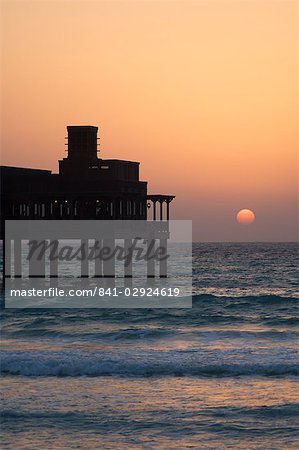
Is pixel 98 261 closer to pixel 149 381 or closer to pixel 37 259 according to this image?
pixel 37 259

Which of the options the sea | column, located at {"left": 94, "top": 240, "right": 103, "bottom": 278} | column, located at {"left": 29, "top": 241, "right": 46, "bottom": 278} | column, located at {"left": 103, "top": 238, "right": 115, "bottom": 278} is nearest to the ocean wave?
the sea

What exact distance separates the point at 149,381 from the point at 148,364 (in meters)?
2.95

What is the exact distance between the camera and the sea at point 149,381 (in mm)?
19172

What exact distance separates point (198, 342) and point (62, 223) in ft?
81.0

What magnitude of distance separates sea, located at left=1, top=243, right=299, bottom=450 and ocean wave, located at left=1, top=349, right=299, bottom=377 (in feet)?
0.13

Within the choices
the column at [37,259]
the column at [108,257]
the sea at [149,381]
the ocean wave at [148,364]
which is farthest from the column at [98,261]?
the ocean wave at [148,364]

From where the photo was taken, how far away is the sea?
19172 mm

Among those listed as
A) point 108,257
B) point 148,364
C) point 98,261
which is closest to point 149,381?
point 148,364

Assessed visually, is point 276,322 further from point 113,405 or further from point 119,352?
point 113,405

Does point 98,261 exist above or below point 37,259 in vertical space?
below

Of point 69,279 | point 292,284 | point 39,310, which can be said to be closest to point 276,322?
point 39,310

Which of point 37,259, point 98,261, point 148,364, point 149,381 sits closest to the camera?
A: point 149,381

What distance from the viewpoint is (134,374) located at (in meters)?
27.4

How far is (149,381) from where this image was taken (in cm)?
2606
